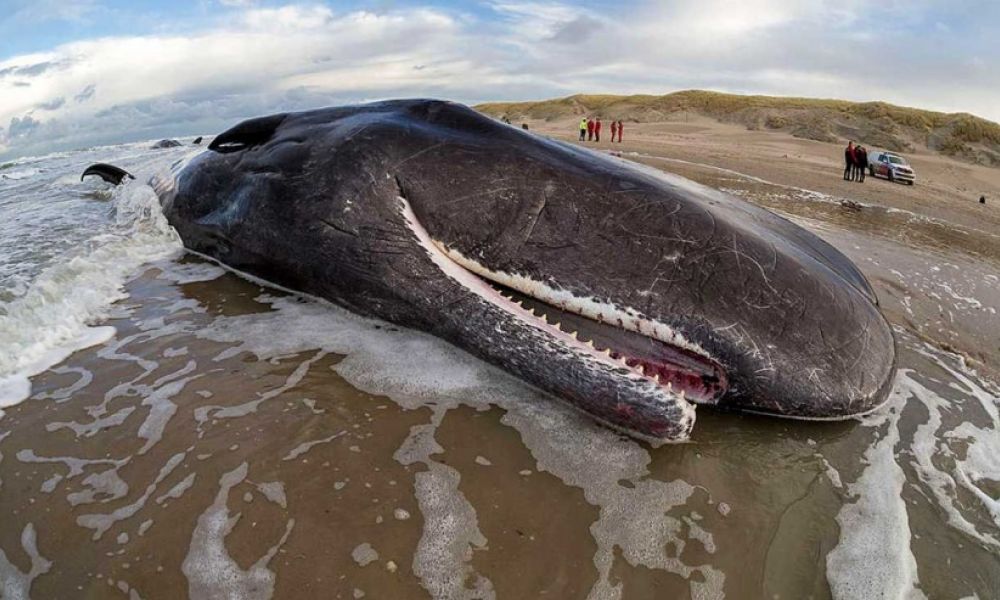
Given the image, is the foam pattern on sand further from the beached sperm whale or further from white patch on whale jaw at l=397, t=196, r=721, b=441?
white patch on whale jaw at l=397, t=196, r=721, b=441

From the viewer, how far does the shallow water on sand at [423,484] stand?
247 cm

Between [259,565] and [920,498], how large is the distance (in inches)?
126

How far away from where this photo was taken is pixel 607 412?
3.40m

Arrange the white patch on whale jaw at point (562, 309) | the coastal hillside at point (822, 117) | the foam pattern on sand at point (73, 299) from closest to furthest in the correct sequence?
the white patch on whale jaw at point (562, 309) < the foam pattern on sand at point (73, 299) < the coastal hillside at point (822, 117)

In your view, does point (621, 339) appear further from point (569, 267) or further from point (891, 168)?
point (891, 168)

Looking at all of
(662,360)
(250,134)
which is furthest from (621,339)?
(250,134)

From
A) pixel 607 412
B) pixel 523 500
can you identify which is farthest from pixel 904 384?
pixel 523 500

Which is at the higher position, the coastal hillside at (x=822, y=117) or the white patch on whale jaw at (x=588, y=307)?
the coastal hillside at (x=822, y=117)

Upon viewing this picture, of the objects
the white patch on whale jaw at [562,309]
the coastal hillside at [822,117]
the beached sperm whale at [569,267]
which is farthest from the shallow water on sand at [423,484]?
the coastal hillside at [822,117]

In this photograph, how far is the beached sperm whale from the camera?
3.46 meters

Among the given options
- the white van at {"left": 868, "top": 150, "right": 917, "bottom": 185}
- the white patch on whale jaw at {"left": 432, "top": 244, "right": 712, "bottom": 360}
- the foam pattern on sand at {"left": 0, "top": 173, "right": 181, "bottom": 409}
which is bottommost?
the foam pattern on sand at {"left": 0, "top": 173, "right": 181, "bottom": 409}

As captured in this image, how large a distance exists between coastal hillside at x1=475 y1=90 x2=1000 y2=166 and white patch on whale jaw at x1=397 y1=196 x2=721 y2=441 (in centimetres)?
3282

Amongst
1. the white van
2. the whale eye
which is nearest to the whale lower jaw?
the whale eye

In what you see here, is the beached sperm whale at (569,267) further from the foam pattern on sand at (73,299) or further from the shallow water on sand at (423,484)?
the foam pattern on sand at (73,299)
